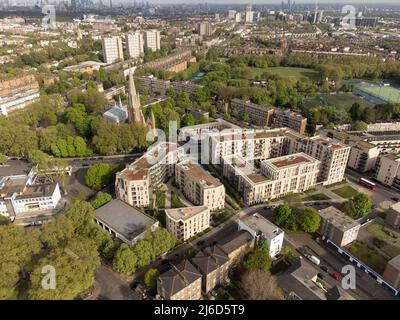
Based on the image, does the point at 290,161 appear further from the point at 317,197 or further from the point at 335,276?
the point at 335,276

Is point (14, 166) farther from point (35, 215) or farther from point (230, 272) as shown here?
point (230, 272)

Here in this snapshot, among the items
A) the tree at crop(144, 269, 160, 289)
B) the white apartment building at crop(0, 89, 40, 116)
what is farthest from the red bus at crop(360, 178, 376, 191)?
the white apartment building at crop(0, 89, 40, 116)

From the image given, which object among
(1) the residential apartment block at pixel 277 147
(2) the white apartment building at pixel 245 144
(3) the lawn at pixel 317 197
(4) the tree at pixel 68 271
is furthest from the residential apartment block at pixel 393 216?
(4) the tree at pixel 68 271

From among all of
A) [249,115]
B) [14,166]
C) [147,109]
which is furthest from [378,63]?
[14,166]

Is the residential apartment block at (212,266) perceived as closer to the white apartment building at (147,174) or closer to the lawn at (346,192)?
the white apartment building at (147,174)

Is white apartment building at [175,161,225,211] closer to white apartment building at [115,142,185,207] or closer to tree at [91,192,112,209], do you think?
white apartment building at [115,142,185,207]
